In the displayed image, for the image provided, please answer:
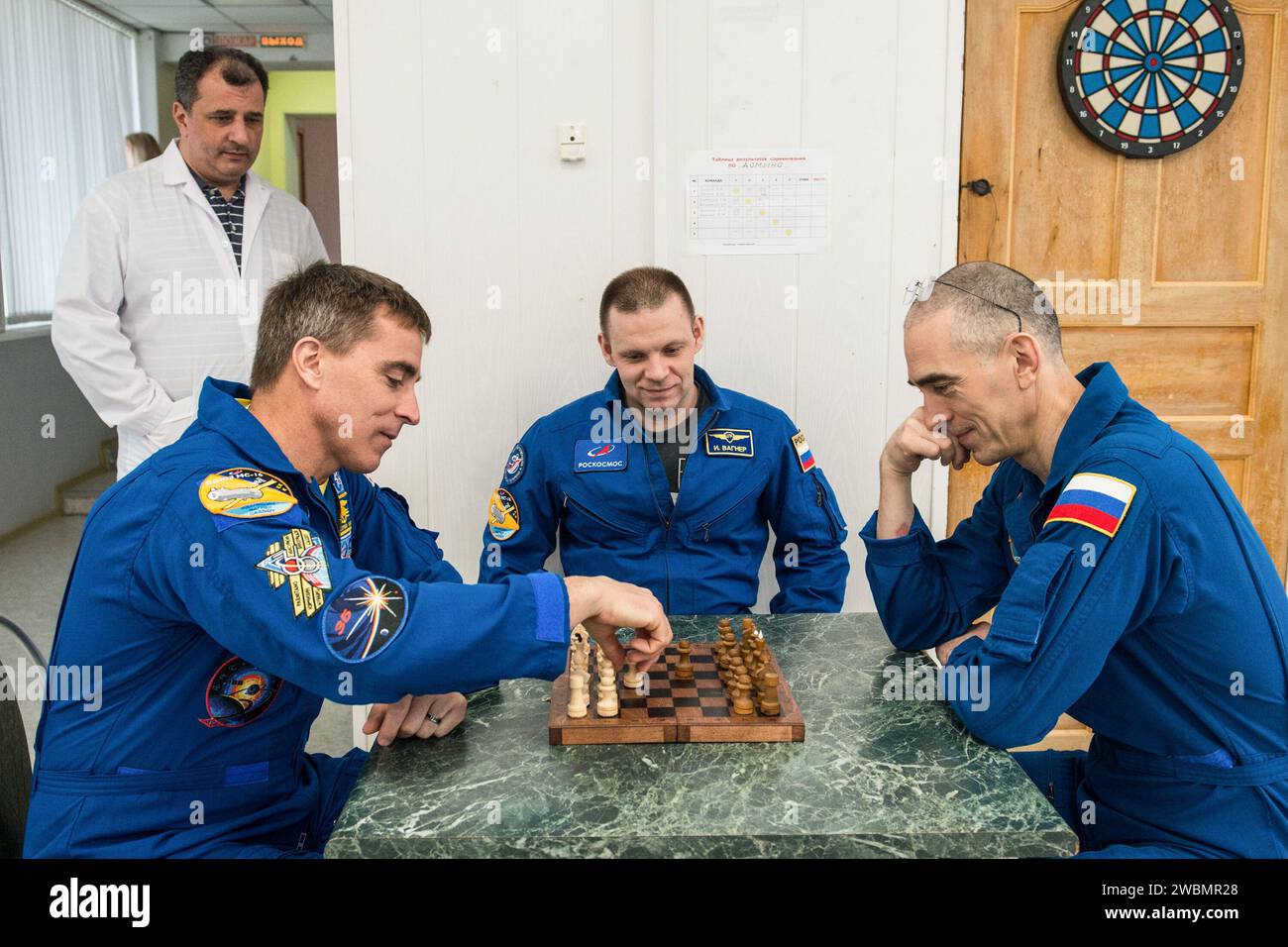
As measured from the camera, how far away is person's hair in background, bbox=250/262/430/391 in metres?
1.80

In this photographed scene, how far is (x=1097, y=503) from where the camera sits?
1.61 m

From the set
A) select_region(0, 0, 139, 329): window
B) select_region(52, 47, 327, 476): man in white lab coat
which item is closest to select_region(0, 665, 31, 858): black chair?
select_region(52, 47, 327, 476): man in white lab coat

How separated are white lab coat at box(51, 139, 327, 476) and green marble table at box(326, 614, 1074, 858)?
193cm

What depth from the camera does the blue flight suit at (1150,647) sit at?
157 centimetres

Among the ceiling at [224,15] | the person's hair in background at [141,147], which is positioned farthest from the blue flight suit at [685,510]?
the ceiling at [224,15]

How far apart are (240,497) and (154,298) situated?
6.44 ft

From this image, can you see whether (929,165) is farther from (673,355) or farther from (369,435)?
(369,435)

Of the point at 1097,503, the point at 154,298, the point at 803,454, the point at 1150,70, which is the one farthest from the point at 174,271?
the point at 1150,70

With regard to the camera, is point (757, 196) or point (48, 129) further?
point (48, 129)

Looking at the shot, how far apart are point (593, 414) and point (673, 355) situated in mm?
290

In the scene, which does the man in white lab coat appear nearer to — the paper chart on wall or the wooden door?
the paper chart on wall

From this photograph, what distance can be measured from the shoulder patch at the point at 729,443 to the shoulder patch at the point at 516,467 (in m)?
0.49

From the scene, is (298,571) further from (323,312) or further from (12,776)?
(12,776)

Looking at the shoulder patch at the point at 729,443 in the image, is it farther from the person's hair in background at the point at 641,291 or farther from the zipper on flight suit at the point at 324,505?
the zipper on flight suit at the point at 324,505
